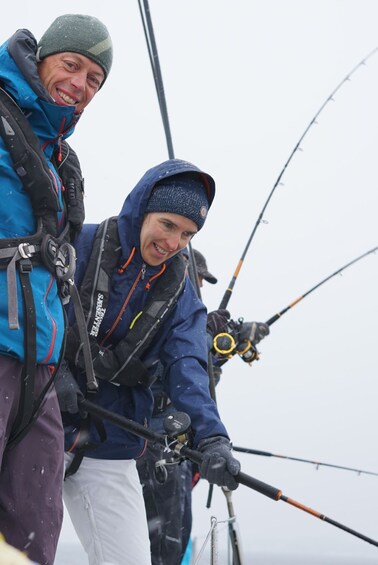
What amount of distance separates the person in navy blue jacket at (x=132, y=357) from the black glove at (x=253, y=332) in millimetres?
3302

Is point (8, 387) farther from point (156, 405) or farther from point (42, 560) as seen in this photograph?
point (156, 405)

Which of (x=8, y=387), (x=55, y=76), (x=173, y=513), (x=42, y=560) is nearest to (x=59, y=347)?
(x=8, y=387)

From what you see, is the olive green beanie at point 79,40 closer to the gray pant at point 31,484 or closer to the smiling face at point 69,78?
the smiling face at point 69,78

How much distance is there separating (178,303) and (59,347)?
0.93m

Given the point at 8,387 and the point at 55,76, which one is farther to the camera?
the point at 55,76

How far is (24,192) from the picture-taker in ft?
7.94

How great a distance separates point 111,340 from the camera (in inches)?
129

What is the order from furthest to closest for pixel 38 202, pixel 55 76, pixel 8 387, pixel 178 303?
pixel 178 303, pixel 55 76, pixel 38 202, pixel 8 387

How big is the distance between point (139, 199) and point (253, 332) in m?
3.54

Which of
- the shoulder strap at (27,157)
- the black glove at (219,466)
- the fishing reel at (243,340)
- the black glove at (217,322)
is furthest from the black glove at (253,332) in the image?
the shoulder strap at (27,157)

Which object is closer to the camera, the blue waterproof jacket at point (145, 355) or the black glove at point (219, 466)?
the black glove at point (219, 466)

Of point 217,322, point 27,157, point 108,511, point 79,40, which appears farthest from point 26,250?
point 217,322

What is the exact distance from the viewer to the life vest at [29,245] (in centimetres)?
229

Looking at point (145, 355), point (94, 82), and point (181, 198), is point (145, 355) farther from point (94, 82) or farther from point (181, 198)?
point (94, 82)
